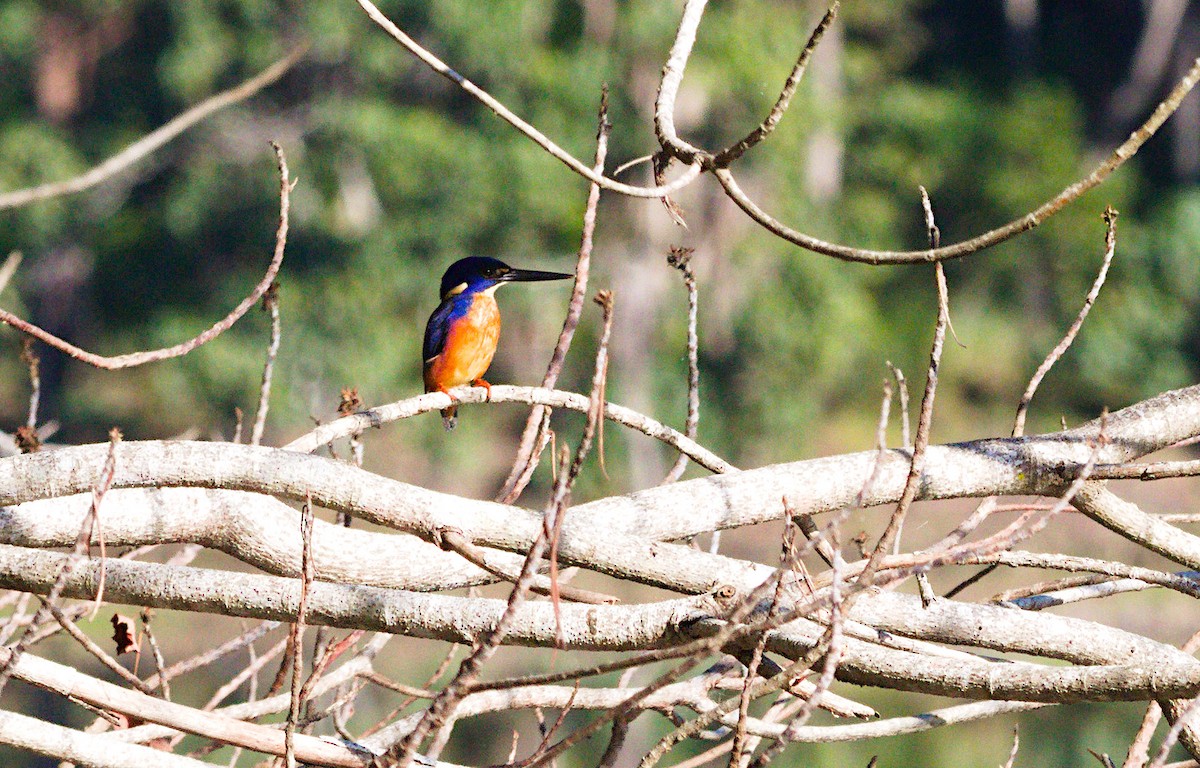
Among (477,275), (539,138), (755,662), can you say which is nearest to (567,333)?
(539,138)

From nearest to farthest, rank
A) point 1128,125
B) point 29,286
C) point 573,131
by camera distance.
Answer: point 573,131 → point 29,286 → point 1128,125

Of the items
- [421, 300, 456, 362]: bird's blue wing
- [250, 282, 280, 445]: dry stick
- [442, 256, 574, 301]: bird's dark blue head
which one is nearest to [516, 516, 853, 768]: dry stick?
[250, 282, 280, 445]: dry stick

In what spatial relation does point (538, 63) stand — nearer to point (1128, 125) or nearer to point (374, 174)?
point (374, 174)

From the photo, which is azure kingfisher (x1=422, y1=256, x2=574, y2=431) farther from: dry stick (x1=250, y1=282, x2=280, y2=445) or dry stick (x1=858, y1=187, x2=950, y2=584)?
dry stick (x1=858, y1=187, x2=950, y2=584)

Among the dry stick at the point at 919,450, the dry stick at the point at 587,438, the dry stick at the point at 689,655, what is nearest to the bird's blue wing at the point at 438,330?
the dry stick at the point at 919,450

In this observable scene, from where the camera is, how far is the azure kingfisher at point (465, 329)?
5.52 m

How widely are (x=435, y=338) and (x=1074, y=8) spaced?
22.8 m

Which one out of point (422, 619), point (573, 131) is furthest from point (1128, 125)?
point (422, 619)

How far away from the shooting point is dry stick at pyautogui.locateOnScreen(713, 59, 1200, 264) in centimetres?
191

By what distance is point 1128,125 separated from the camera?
22.6 m

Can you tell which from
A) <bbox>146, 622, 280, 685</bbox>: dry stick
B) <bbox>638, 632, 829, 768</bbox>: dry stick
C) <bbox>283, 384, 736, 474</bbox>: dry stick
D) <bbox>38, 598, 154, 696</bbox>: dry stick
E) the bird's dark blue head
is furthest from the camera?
the bird's dark blue head

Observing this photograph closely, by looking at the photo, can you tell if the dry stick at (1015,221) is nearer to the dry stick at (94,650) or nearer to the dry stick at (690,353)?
the dry stick at (690,353)

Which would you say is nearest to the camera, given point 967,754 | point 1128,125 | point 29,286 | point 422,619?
point 422,619

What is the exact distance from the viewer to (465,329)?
5.52m
